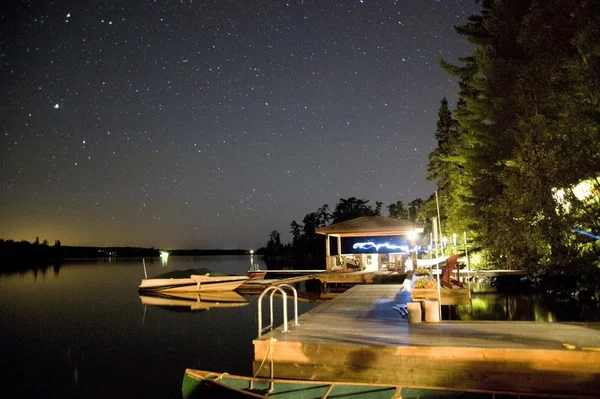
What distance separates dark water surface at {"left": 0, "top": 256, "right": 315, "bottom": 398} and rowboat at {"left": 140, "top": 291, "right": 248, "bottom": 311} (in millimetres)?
965

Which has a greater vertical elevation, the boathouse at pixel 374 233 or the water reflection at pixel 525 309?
the boathouse at pixel 374 233

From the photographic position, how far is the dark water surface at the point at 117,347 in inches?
484

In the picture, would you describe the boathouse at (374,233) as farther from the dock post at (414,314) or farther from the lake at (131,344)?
the dock post at (414,314)

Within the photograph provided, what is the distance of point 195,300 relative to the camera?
29.6 meters

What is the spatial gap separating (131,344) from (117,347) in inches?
24.1

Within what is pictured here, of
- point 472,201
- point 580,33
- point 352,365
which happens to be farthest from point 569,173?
point 472,201

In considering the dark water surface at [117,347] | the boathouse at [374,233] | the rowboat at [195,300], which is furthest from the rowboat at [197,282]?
the boathouse at [374,233]

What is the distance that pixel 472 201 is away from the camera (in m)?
25.8

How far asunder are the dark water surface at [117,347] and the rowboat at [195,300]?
0.97 metres

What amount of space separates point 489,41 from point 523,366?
72.8 ft

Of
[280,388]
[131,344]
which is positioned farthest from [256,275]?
[280,388]

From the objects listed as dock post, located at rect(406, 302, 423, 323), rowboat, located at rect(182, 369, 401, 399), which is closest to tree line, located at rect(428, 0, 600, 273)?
dock post, located at rect(406, 302, 423, 323)

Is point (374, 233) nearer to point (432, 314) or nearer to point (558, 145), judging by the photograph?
point (558, 145)

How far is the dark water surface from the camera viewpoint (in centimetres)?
1229
